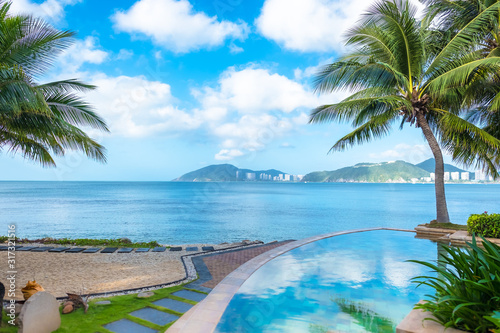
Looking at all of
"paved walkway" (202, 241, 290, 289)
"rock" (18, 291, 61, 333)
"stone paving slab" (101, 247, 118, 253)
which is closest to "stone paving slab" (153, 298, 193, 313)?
"paved walkway" (202, 241, 290, 289)

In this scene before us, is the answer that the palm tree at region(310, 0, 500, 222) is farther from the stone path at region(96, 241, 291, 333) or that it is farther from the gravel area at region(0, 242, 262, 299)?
the gravel area at region(0, 242, 262, 299)

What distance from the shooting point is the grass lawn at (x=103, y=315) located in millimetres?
3726

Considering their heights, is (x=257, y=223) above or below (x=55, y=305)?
below

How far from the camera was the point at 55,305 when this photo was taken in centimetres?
366

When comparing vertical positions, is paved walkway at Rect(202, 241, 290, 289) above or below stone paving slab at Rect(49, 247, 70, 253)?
above

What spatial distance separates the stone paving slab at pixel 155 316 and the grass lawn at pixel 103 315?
0.08 metres

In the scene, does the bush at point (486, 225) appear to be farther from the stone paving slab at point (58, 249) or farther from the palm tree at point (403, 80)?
the stone paving slab at point (58, 249)

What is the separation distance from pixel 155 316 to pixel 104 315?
73 cm

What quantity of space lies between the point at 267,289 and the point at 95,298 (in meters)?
2.91

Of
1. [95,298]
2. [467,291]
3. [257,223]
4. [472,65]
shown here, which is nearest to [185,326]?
[95,298]

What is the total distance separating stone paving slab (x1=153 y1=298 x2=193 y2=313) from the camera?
175 inches

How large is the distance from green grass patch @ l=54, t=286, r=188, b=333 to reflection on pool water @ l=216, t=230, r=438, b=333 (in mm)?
1288

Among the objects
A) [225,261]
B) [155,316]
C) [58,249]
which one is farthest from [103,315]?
[58,249]

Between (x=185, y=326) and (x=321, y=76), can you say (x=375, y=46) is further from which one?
(x=185, y=326)
